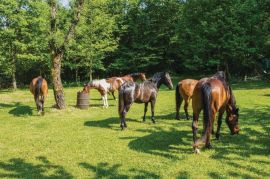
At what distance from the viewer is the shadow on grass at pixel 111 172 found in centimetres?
767

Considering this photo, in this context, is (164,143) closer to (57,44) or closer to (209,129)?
(209,129)

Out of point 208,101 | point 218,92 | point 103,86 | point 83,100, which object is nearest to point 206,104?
point 208,101

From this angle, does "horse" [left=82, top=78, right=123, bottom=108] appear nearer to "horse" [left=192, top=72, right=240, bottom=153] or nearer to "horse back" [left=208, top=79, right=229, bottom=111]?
"horse" [left=192, top=72, right=240, bottom=153]

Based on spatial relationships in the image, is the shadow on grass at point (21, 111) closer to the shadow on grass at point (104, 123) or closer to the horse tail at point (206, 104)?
the shadow on grass at point (104, 123)

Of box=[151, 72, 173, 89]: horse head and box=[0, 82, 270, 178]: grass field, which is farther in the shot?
box=[151, 72, 173, 89]: horse head

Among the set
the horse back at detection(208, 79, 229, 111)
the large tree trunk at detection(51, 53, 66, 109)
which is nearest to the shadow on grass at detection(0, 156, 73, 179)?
the horse back at detection(208, 79, 229, 111)

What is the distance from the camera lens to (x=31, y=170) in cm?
828

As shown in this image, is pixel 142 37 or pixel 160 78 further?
pixel 142 37

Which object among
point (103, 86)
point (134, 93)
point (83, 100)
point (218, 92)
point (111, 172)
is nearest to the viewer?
point (111, 172)

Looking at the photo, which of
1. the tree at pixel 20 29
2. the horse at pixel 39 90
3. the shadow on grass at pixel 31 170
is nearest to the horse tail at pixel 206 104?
the shadow on grass at pixel 31 170

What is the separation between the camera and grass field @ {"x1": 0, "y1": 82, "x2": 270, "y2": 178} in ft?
26.1

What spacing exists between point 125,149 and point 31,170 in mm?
2814

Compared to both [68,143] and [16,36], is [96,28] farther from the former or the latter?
[68,143]

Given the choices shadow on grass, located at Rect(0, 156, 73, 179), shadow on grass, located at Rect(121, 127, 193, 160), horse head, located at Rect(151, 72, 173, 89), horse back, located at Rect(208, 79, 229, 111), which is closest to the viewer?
shadow on grass, located at Rect(0, 156, 73, 179)
